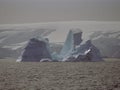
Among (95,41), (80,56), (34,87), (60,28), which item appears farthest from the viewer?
(60,28)

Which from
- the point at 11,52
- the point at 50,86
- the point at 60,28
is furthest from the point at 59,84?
the point at 60,28

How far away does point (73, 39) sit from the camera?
1852 cm

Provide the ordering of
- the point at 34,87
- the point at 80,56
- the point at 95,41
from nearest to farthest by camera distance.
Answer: the point at 34,87 → the point at 80,56 → the point at 95,41

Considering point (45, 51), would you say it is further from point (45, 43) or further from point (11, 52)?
point (11, 52)

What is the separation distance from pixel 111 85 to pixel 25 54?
11.2 metres

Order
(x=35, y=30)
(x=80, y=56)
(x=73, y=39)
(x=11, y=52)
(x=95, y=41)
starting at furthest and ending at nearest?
(x=35, y=30) < (x=95, y=41) < (x=11, y=52) < (x=73, y=39) < (x=80, y=56)

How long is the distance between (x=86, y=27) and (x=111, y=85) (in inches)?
1348

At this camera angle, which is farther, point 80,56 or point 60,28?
point 60,28

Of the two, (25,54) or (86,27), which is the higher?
(25,54)

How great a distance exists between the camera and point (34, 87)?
6.38 m

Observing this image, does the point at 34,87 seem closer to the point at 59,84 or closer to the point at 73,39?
the point at 59,84

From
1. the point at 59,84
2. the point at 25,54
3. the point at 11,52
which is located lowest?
the point at 11,52

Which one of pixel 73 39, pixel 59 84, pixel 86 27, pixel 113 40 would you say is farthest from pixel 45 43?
pixel 86 27

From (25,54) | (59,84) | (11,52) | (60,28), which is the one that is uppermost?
(59,84)
